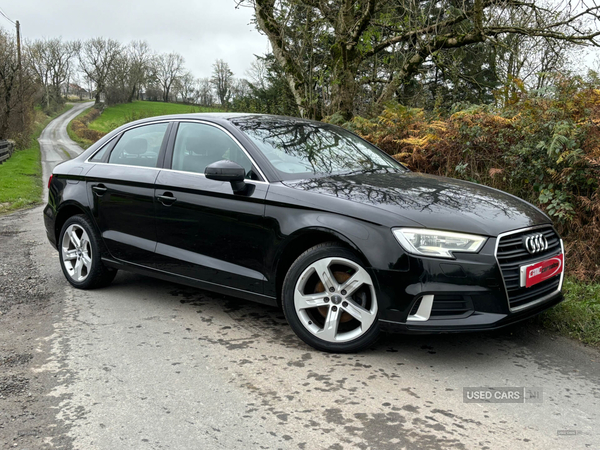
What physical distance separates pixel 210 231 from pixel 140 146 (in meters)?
1.40

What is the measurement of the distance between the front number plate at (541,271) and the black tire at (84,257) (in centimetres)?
375

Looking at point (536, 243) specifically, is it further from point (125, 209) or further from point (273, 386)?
point (125, 209)

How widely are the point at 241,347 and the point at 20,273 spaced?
3.44 m

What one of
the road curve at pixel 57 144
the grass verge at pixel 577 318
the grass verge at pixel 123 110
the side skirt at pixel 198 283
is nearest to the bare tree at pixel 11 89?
the road curve at pixel 57 144

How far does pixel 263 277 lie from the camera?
13.3 feet

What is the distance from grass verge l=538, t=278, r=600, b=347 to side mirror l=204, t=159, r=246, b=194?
8.29ft

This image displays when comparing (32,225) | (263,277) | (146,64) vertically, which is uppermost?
(146,64)

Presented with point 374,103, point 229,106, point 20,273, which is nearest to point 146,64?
point 229,106

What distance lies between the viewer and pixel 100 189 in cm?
529

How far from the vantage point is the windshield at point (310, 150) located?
4.36 metres

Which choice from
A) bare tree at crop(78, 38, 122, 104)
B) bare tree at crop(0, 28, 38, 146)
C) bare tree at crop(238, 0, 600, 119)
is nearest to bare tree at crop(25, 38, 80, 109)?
bare tree at crop(78, 38, 122, 104)

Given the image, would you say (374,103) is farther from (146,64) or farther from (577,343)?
(146,64)

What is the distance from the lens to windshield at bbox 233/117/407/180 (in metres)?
4.36

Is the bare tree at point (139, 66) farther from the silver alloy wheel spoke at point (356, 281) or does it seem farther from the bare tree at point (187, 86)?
the silver alloy wheel spoke at point (356, 281)
